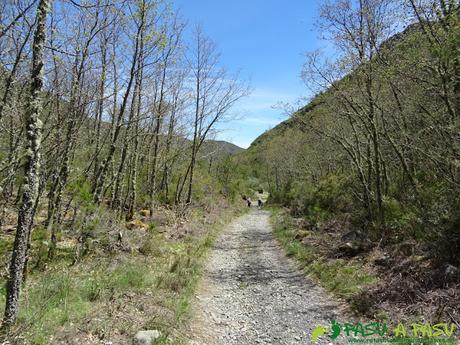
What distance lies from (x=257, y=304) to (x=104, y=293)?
9.66 feet

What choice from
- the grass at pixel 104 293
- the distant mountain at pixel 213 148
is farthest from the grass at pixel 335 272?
the distant mountain at pixel 213 148

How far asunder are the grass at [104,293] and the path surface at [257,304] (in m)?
0.42

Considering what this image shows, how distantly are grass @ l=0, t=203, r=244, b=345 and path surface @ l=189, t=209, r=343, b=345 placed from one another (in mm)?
423

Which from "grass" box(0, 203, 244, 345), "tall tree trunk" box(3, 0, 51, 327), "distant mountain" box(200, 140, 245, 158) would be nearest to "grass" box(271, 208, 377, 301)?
"grass" box(0, 203, 244, 345)

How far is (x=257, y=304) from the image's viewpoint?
254 inches

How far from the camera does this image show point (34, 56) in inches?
135

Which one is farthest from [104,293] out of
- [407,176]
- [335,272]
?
[407,176]

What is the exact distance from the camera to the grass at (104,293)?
4234 mm

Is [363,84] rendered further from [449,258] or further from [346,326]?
[346,326]

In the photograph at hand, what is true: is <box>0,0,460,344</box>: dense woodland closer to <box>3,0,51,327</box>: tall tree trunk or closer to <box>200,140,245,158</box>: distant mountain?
<box>3,0,51,327</box>: tall tree trunk

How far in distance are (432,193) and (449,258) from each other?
1.83 metres

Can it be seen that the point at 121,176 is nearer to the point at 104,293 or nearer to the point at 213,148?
the point at 104,293

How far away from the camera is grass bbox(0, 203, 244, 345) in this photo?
423 centimetres

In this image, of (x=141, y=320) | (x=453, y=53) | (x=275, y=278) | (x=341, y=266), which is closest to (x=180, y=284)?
(x=141, y=320)
